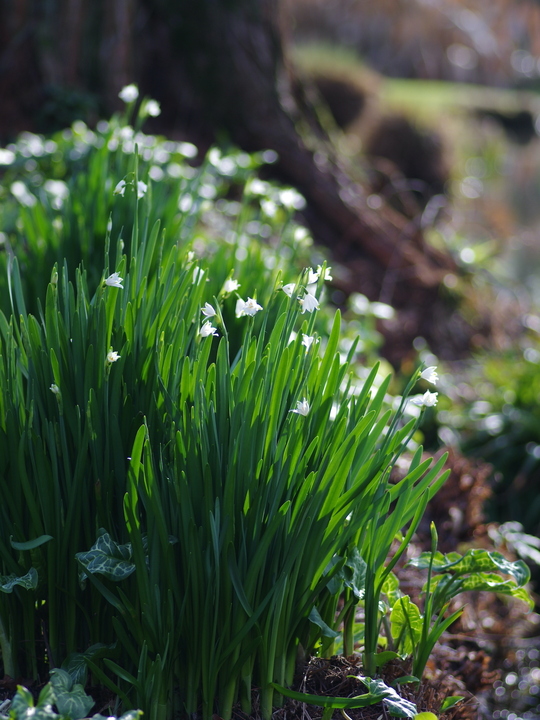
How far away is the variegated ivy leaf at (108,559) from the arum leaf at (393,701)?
0.49m

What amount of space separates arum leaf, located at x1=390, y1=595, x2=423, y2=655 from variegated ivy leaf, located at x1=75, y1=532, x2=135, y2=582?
1.91 ft

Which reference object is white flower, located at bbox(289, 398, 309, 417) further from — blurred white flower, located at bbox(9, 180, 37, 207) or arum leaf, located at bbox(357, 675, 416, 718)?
blurred white flower, located at bbox(9, 180, 37, 207)

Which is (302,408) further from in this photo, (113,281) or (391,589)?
(391,589)

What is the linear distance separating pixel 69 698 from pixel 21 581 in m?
0.22

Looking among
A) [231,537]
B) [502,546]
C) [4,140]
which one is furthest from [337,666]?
[4,140]

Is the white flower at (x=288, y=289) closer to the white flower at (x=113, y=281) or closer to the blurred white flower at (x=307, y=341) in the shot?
the blurred white flower at (x=307, y=341)

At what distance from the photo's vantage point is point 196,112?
5133 mm

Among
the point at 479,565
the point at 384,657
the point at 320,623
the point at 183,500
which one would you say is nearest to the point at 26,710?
the point at 183,500

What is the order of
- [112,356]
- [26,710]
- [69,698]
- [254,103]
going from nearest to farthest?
[26,710] → [69,698] → [112,356] → [254,103]

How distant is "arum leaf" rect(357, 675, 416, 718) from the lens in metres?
1.36

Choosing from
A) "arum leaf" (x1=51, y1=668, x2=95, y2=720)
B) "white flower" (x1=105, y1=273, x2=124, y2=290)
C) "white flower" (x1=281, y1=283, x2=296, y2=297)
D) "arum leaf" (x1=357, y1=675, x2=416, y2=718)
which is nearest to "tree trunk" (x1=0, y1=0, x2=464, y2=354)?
"white flower" (x1=281, y1=283, x2=296, y2=297)

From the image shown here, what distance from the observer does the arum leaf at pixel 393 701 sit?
1360mm

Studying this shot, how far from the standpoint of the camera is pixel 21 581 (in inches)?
53.2

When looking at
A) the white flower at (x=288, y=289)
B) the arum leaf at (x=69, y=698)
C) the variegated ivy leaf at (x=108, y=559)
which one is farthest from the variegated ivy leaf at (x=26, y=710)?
the white flower at (x=288, y=289)
